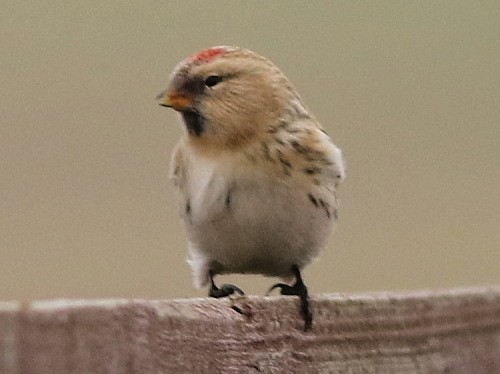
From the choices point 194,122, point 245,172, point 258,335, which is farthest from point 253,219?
point 258,335

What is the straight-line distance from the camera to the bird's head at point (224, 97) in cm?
237

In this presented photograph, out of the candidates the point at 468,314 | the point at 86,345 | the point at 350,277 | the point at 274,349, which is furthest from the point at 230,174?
the point at 350,277

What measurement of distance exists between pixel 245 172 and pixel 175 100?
0.62 ft

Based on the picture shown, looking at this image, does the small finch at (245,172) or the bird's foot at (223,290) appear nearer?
the bird's foot at (223,290)

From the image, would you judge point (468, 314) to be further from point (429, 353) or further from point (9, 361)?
point (9, 361)

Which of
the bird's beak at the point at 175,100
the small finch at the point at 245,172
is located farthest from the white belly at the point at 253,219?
the bird's beak at the point at 175,100

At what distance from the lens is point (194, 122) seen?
2.40m

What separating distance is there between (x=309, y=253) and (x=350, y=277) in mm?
1944

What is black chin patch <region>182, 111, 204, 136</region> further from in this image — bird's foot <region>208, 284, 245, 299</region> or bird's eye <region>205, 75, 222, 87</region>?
bird's foot <region>208, 284, 245, 299</region>

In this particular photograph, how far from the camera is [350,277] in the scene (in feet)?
14.2

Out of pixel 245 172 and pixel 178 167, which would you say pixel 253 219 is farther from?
pixel 178 167

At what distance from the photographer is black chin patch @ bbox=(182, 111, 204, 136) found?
7.84ft

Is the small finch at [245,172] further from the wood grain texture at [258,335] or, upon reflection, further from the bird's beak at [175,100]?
the wood grain texture at [258,335]

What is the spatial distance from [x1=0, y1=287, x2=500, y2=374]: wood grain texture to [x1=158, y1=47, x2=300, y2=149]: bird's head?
97 cm
